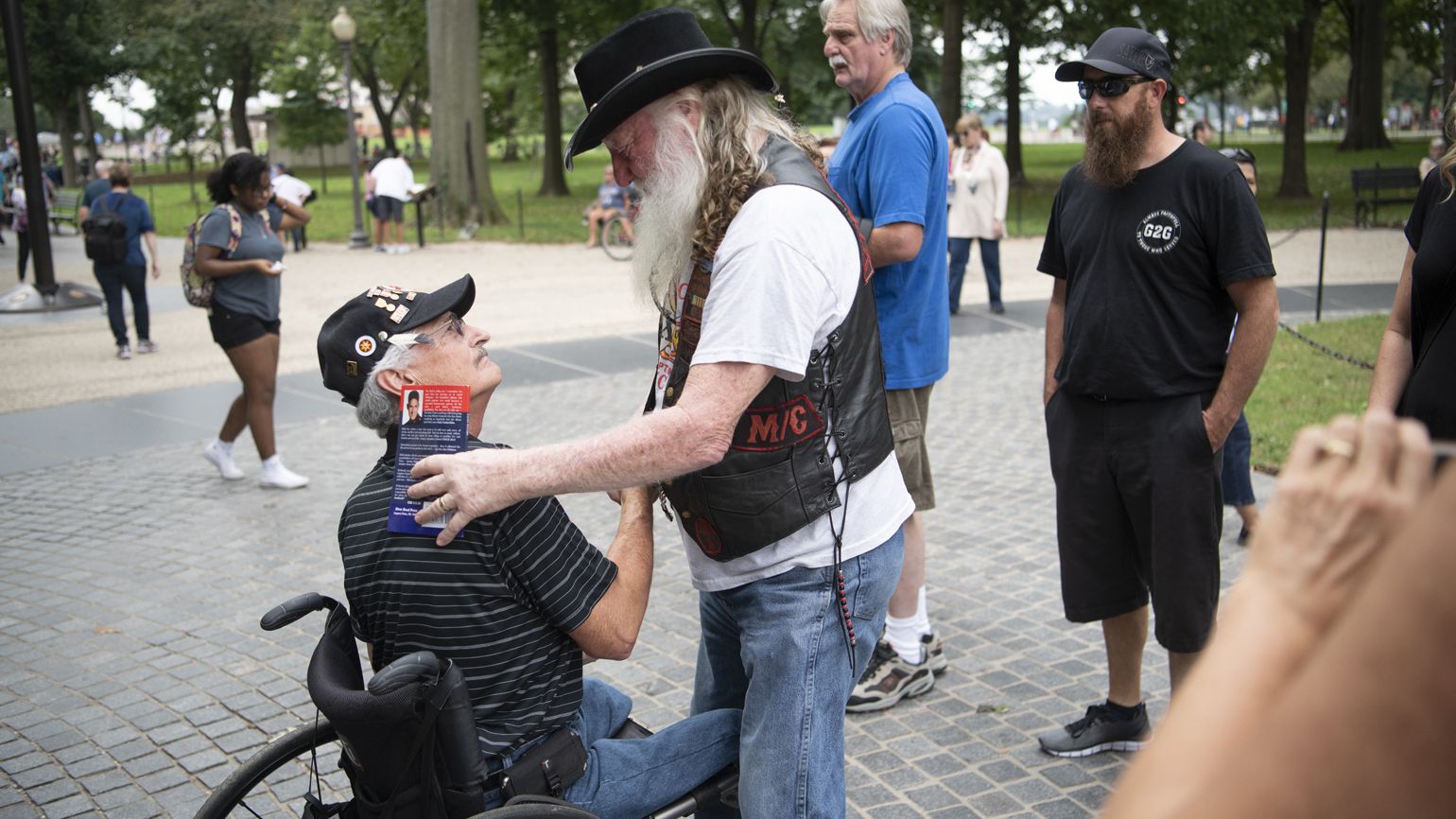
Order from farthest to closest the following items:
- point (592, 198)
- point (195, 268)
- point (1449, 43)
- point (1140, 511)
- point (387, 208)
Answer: point (592, 198)
point (387, 208)
point (1449, 43)
point (195, 268)
point (1140, 511)

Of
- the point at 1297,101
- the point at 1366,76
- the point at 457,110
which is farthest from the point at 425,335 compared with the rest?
the point at 1366,76

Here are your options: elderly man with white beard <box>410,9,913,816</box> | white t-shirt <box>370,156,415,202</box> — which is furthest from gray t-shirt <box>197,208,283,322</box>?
white t-shirt <box>370,156,415,202</box>

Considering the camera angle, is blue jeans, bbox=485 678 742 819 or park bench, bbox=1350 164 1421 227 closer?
blue jeans, bbox=485 678 742 819

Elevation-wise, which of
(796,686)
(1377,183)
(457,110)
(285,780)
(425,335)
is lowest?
(285,780)

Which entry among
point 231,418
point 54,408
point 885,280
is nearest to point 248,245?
point 231,418

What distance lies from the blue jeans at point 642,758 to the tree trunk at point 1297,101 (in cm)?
2670

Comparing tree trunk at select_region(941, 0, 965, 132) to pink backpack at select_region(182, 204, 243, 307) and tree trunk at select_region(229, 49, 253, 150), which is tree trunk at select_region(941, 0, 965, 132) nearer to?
pink backpack at select_region(182, 204, 243, 307)

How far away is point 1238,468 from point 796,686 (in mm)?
3721

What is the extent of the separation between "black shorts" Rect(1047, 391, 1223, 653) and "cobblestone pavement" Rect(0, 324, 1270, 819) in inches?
22.5

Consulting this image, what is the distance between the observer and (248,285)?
701cm

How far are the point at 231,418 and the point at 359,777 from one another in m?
5.51

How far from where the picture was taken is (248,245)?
23.0 ft

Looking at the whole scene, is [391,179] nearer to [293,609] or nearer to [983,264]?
[983,264]

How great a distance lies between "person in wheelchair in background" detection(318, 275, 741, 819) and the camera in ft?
7.57
